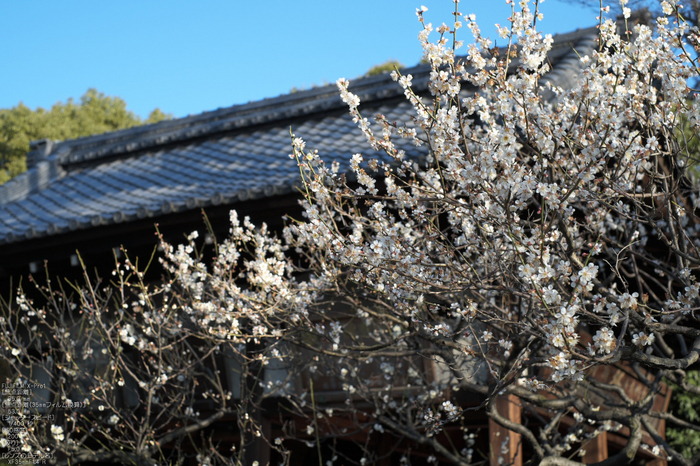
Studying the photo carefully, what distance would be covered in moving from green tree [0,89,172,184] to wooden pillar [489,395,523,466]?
18980 mm

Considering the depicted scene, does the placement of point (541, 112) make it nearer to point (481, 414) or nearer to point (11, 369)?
point (481, 414)

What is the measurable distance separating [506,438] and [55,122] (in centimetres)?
2151

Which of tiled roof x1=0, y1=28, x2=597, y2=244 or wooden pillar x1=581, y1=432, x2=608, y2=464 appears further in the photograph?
tiled roof x1=0, y1=28, x2=597, y2=244

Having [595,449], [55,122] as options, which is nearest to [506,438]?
[595,449]

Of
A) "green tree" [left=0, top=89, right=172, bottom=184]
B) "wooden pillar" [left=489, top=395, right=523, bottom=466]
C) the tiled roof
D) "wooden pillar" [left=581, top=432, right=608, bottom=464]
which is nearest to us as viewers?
"wooden pillar" [left=489, top=395, right=523, bottom=466]

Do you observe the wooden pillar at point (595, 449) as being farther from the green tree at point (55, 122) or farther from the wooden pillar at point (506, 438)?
the green tree at point (55, 122)

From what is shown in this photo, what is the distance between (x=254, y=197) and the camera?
5.58 meters

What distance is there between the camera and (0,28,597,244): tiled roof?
6.70 m

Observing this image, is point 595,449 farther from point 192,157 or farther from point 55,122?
point 55,122

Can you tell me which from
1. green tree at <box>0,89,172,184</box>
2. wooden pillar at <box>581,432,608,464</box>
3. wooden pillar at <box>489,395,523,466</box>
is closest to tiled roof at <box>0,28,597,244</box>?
wooden pillar at <box>489,395,523,466</box>

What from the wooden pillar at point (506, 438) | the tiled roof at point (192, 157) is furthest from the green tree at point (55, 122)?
the wooden pillar at point (506, 438)

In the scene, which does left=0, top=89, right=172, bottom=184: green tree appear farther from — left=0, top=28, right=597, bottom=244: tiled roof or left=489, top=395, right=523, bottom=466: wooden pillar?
left=489, top=395, right=523, bottom=466: wooden pillar

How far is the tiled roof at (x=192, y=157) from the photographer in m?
6.70

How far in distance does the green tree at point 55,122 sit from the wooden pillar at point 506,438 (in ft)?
62.3
